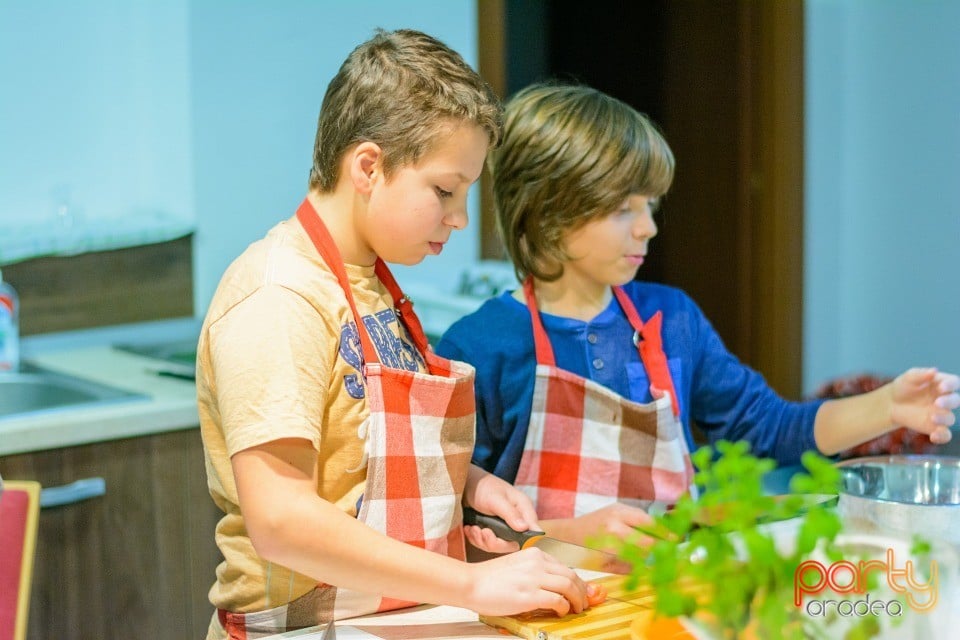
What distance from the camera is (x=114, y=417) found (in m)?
1.84

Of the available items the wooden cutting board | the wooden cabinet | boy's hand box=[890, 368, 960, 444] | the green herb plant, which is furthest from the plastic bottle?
A: the green herb plant

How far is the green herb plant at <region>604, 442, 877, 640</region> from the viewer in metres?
0.73

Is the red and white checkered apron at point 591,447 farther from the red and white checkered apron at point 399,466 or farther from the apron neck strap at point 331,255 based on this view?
the apron neck strap at point 331,255

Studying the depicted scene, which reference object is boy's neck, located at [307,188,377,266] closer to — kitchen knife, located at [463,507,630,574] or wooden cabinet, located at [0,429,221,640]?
kitchen knife, located at [463,507,630,574]

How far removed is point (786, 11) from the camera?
10.7 feet

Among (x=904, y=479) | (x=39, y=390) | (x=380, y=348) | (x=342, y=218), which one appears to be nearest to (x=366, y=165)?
(x=342, y=218)

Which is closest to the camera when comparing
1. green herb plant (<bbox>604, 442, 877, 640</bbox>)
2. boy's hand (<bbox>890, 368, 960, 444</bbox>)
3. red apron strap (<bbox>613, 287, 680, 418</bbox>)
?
green herb plant (<bbox>604, 442, 877, 640</bbox>)

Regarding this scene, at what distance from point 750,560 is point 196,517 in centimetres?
136

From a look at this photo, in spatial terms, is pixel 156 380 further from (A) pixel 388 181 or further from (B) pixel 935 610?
(B) pixel 935 610

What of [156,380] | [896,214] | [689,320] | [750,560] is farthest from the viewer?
[896,214]

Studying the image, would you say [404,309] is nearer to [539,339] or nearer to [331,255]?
[331,255]

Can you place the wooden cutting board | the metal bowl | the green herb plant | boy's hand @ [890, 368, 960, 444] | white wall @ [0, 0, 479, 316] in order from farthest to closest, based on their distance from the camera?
white wall @ [0, 0, 479, 316], boy's hand @ [890, 368, 960, 444], the metal bowl, the wooden cutting board, the green herb plant

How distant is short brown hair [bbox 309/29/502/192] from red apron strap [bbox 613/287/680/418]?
0.44 meters

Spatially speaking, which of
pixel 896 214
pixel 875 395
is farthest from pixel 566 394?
pixel 896 214
